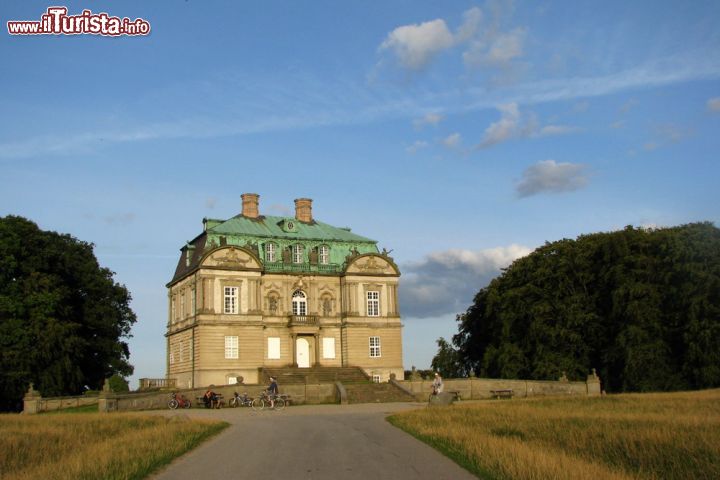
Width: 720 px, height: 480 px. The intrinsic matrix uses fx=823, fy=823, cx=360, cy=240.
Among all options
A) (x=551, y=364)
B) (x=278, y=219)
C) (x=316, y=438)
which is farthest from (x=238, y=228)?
(x=316, y=438)

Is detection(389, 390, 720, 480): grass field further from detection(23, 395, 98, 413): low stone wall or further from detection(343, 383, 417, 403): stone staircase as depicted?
detection(23, 395, 98, 413): low stone wall

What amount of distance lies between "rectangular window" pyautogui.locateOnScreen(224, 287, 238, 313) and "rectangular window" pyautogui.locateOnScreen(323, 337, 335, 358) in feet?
23.8

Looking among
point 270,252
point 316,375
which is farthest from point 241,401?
point 270,252

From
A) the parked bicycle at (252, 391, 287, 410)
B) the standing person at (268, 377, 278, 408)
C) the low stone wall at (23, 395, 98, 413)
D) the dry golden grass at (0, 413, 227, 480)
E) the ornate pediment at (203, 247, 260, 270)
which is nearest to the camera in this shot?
the dry golden grass at (0, 413, 227, 480)

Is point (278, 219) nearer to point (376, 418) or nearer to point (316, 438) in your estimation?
point (376, 418)

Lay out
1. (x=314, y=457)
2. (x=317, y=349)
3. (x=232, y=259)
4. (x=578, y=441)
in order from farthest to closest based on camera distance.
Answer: (x=317, y=349), (x=232, y=259), (x=578, y=441), (x=314, y=457)

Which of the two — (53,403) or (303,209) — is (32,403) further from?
(303,209)

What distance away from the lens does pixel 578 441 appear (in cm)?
2016

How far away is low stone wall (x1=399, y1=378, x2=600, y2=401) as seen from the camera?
47.5 m

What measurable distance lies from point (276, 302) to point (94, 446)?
129ft

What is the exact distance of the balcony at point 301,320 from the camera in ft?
192

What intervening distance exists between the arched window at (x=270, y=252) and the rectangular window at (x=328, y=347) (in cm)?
700

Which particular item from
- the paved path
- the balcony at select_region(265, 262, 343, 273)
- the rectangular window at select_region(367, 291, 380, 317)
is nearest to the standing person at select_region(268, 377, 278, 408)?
the paved path

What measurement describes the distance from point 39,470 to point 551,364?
41.6 metres
